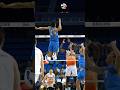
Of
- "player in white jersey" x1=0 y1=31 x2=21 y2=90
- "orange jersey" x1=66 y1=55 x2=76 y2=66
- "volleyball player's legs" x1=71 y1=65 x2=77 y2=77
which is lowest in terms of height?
"volleyball player's legs" x1=71 y1=65 x2=77 y2=77

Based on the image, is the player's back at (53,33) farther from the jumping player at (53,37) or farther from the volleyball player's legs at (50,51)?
the volleyball player's legs at (50,51)

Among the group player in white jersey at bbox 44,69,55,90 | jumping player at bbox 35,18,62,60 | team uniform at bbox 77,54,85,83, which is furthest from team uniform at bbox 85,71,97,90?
player in white jersey at bbox 44,69,55,90

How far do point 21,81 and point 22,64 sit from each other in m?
0.20

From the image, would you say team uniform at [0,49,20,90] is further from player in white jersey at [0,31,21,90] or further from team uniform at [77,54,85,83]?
team uniform at [77,54,85,83]

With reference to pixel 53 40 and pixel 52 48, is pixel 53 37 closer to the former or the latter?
pixel 53 40

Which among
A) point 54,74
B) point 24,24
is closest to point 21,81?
point 24,24

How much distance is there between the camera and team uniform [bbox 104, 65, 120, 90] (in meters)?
5.21

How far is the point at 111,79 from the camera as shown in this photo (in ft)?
17.3

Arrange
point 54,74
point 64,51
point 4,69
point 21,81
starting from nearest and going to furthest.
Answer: point 4,69 < point 21,81 < point 64,51 < point 54,74

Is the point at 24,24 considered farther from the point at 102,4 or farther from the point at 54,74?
the point at 54,74

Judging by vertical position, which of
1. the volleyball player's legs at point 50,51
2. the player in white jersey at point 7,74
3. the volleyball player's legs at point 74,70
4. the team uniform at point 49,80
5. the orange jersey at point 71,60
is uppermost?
the player in white jersey at point 7,74

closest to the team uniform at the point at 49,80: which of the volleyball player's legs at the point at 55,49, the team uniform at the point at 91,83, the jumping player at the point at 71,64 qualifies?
the jumping player at the point at 71,64

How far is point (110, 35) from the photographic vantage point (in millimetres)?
5277

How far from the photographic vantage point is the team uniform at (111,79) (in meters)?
5.21
